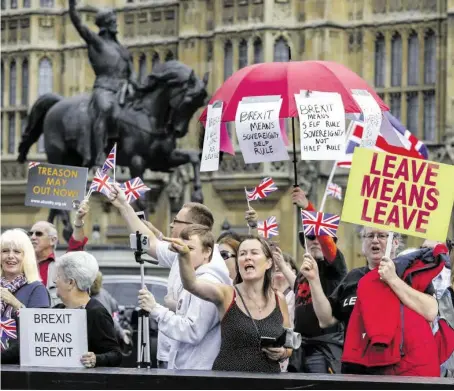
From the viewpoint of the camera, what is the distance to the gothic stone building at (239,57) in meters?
35.2

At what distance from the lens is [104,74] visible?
24141 millimetres

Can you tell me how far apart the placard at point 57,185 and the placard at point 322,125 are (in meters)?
2.70

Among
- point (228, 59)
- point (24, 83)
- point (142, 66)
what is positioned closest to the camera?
point (228, 59)

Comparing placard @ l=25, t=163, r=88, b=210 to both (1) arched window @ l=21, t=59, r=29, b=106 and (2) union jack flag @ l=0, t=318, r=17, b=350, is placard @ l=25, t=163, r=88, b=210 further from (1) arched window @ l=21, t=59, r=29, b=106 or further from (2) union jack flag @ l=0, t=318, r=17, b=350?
(1) arched window @ l=21, t=59, r=29, b=106

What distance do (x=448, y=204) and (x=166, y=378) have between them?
180 centimetres

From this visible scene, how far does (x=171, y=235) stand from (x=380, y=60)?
27.5 m

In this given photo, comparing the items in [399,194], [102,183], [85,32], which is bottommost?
[399,194]

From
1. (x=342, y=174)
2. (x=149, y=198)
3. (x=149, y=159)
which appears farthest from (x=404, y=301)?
(x=149, y=198)

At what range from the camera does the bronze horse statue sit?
2283 cm

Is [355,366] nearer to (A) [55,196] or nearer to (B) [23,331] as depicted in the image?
(B) [23,331]

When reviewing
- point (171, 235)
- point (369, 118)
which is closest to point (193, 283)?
point (171, 235)

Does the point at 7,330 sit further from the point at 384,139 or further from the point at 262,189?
the point at 384,139

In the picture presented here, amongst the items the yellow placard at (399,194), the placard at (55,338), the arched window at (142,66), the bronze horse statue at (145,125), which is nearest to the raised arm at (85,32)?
the bronze horse statue at (145,125)

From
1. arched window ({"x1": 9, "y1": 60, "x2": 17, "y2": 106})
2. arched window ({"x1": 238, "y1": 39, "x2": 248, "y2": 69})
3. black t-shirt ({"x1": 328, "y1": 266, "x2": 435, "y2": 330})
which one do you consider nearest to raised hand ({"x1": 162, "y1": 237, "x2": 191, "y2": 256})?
black t-shirt ({"x1": 328, "y1": 266, "x2": 435, "y2": 330})
